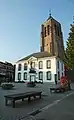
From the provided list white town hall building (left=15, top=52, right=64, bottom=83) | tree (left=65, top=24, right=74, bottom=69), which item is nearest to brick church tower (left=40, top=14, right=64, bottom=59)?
white town hall building (left=15, top=52, right=64, bottom=83)

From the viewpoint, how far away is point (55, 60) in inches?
1977

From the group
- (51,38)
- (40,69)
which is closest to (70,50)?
(40,69)

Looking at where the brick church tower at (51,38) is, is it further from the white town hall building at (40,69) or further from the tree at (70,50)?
the tree at (70,50)

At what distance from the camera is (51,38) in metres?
63.5

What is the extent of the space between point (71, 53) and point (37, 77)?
115 ft

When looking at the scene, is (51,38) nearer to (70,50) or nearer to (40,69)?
(40,69)

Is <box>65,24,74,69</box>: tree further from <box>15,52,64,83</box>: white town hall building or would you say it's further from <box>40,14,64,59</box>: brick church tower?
<box>40,14,64,59</box>: brick church tower

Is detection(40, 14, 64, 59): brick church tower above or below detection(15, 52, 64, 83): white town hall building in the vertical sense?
above

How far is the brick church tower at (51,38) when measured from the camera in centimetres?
6278

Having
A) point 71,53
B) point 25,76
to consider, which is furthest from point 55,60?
point 71,53

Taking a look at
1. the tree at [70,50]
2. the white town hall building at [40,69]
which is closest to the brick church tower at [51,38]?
the white town hall building at [40,69]

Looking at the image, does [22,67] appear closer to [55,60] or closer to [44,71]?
[44,71]

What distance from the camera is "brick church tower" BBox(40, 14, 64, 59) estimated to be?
62.8 metres

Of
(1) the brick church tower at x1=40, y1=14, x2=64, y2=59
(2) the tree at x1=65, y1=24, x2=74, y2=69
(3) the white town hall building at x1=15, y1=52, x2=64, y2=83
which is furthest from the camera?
(1) the brick church tower at x1=40, y1=14, x2=64, y2=59
